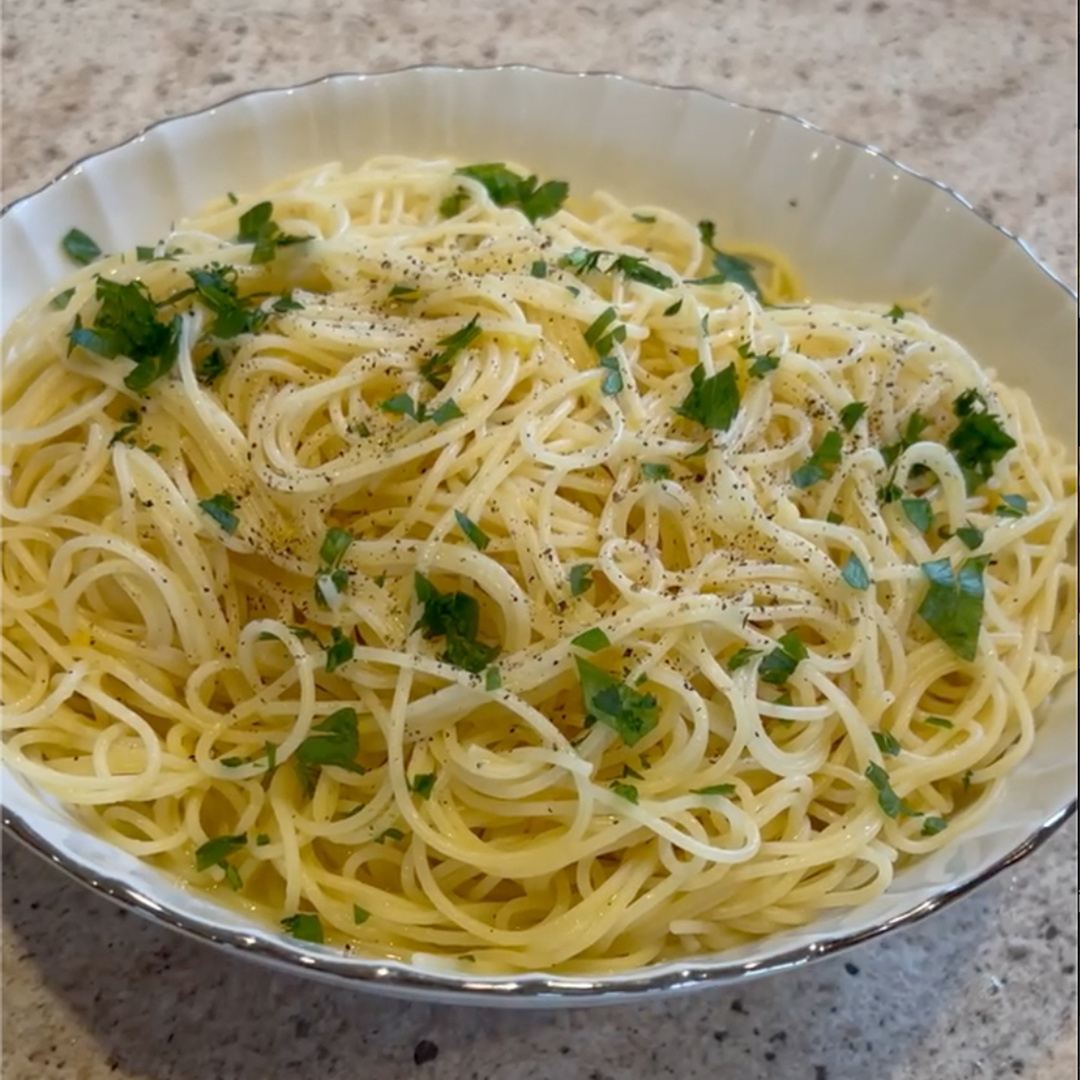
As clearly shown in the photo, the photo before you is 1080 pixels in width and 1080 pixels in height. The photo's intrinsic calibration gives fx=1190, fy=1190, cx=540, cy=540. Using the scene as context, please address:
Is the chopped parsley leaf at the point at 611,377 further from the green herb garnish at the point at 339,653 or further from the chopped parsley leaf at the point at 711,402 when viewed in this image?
the green herb garnish at the point at 339,653

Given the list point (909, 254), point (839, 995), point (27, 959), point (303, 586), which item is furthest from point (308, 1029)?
point (909, 254)

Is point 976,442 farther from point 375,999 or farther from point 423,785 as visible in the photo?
point 375,999

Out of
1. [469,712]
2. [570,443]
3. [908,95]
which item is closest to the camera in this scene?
[469,712]

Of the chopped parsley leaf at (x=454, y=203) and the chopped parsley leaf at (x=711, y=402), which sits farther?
the chopped parsley leaf at (x=454, y=203)

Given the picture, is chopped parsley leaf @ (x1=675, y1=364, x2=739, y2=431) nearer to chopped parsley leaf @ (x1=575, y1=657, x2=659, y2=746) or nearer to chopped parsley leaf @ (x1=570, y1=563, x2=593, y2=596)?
chopped parsley leaf @ (x1=570, y1=563, x2=593, y2=596)

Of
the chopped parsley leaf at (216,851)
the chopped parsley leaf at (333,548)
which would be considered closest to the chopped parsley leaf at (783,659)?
the chopped parsley leaf at (333,548)

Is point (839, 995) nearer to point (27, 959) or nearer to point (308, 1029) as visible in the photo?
point (308, 1029)
